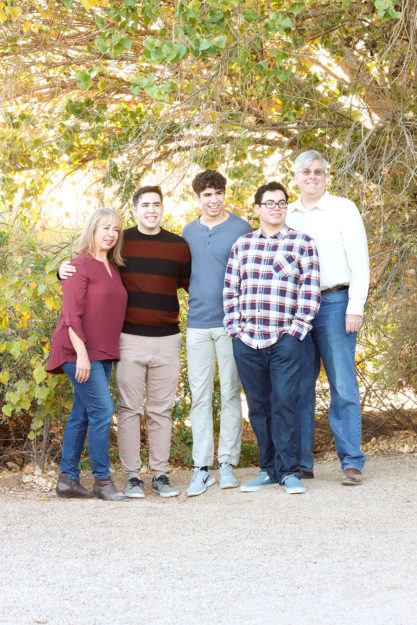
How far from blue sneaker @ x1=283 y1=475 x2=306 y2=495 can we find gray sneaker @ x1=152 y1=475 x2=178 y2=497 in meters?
0.75

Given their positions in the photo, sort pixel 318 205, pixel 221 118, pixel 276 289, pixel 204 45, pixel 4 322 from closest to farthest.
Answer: pixel 204 45
pixel 276 289
pixel 318 205
pixel 4 322
pixel 221 118

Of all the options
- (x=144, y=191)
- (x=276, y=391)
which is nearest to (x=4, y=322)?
(x=144, y=191)

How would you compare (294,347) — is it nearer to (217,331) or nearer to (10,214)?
(217,331)

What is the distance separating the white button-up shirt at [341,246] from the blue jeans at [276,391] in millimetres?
485

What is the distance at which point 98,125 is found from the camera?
703 cm

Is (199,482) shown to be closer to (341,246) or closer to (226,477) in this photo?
(226,477)

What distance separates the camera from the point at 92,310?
498cm

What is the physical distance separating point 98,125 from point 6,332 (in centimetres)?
222

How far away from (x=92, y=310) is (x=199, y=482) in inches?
53.1

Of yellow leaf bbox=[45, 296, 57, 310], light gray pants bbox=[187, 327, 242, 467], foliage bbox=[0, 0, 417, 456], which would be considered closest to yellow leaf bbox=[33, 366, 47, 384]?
foliage bbox=[0, 0, 417, 456]

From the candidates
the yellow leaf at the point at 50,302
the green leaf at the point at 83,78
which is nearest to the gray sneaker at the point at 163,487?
the yellow leaf at the point at 50,302

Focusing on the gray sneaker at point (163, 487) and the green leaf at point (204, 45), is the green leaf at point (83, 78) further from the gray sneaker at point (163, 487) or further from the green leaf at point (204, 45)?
the gray sneaker at point (163, 487)

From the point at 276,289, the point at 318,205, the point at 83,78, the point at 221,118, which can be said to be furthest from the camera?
the point at 221,118

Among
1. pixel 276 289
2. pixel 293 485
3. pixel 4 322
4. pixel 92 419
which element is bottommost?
pixel 293 485
